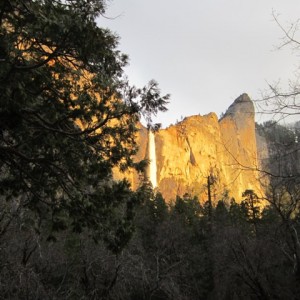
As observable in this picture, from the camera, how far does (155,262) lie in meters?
23.3

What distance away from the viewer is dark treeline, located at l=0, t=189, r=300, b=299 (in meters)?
9.86

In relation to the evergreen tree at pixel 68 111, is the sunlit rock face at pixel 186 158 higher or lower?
higher

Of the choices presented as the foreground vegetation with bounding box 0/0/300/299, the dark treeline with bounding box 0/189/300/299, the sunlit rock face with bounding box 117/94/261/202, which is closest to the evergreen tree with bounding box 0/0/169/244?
the foreground vegetation with bounding box 0/0/300/299

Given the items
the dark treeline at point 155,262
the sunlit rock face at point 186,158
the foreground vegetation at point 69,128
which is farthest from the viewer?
the sunlit rock face at point 186,158

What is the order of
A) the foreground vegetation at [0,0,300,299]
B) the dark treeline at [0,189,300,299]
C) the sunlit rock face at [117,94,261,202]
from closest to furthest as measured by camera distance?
the foreground vegetation at [0,0,300,299], the dark treeline at [0,189,300,299], the sunlit rock face at [117,94,261,202]

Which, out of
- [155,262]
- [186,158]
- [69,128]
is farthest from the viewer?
[186,158]

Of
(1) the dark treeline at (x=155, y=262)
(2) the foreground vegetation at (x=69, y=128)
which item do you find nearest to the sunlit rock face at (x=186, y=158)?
(1) the dark treeline at (x=155, y=262)

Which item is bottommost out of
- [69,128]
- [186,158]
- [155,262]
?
[155,262]

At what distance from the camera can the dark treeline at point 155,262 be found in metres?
9.86

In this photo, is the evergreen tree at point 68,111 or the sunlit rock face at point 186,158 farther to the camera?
the sunlit rock face at point 186,158

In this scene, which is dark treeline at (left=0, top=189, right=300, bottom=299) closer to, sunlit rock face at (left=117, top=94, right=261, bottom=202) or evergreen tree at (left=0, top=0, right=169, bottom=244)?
evergreen tree at (left=0, top=0, right=169, bottom=244)

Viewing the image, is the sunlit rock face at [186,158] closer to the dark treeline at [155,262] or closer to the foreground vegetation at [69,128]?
the dark treeline at [155,262]

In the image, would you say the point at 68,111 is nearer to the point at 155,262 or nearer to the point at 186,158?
the point at 155,262

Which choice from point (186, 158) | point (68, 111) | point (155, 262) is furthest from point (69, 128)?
point (186, 158)
